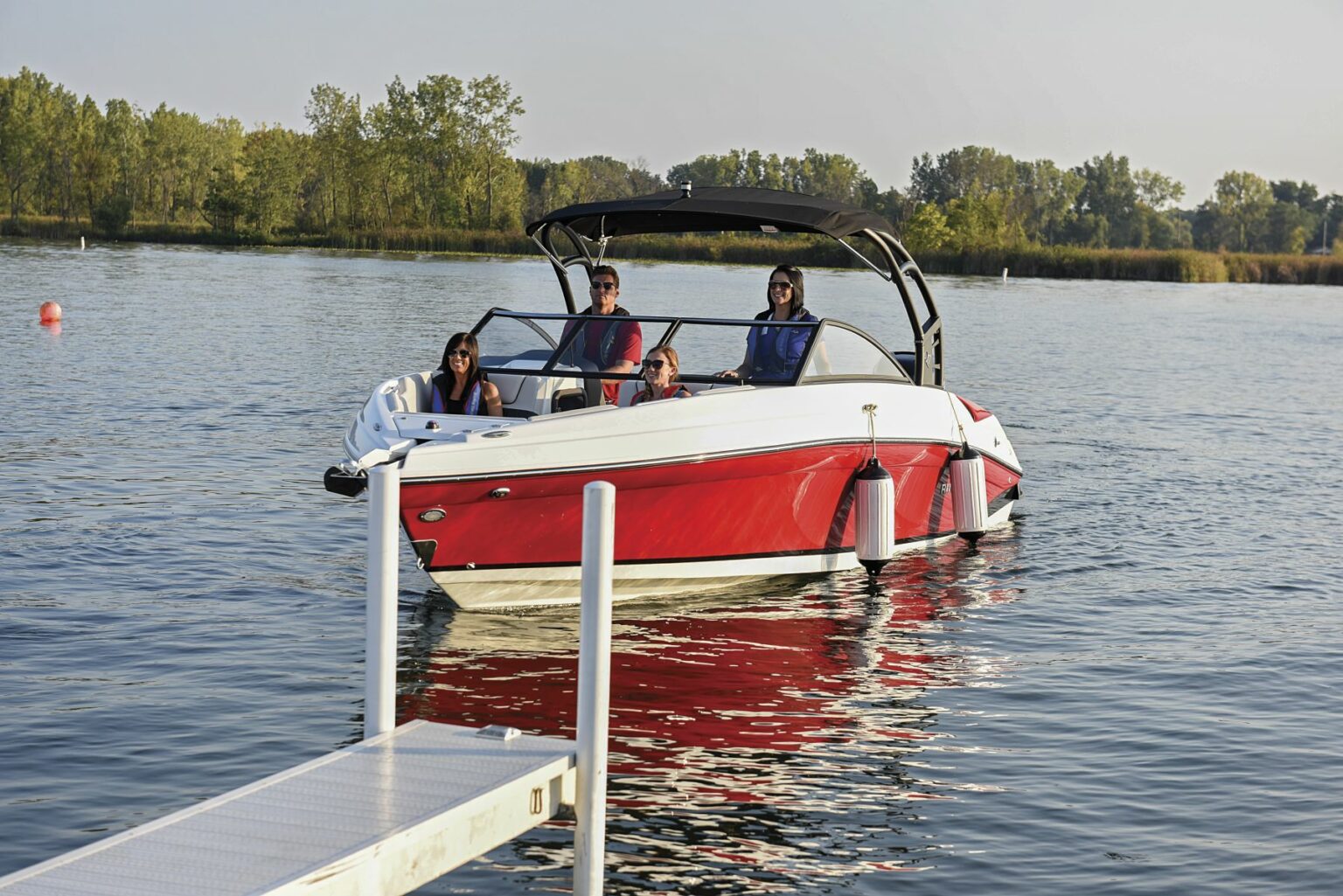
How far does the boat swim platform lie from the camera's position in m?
3.84

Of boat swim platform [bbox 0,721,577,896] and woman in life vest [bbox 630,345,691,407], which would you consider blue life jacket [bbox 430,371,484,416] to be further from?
boat swim platform [bbox 0,721,577,896]

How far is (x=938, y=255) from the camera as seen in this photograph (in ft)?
258

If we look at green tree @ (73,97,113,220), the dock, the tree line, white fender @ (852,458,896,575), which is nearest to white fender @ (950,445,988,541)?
white fender @ (852,458,896,575)

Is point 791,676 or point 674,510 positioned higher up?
point 674,510

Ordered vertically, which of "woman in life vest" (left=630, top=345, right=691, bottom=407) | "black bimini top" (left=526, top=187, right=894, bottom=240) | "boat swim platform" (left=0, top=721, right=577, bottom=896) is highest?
"black bimini top" (left=526, top=187, right=894, bottom=240)

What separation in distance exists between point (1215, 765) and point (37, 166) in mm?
113032

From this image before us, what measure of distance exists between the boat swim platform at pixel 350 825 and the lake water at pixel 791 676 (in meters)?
0.70

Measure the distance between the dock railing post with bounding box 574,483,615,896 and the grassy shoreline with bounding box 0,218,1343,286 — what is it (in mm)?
59619

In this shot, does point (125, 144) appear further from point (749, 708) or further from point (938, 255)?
point (749, 708)

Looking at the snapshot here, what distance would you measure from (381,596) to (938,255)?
250 feet

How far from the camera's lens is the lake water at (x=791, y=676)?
5.76 metres

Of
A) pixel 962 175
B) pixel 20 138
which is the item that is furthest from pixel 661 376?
pixel 962 175

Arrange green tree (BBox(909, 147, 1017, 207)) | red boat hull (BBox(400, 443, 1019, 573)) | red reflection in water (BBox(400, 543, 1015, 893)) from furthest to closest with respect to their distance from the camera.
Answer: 1. green tree (BBox(909, 147, 1017, 207))
2. red boat hull (BBox(400, 443, 1019, 573))
3. red reflection in water (BBox(400, 543, 1015, 893))

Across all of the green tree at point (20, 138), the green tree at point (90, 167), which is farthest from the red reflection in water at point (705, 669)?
the green tree at point (20, 138)
